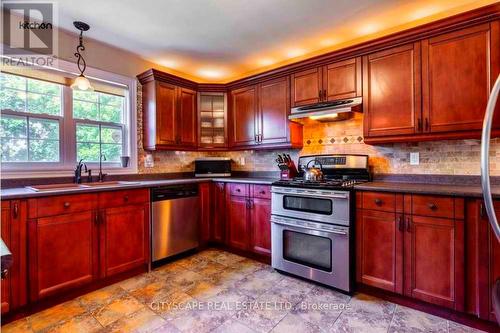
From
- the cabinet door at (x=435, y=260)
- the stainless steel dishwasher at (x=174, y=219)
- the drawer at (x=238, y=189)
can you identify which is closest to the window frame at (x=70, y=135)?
the stainless steel dishwasher at (x=174, y=219)

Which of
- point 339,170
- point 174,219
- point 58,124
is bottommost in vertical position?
point 174,219

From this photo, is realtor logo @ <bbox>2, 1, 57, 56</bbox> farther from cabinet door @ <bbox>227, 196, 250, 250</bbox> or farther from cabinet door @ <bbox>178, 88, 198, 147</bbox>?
cabinet door @ <bbox>227, 196, 250, 250</bbox>

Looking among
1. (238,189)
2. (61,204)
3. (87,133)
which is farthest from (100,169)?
(238,189)

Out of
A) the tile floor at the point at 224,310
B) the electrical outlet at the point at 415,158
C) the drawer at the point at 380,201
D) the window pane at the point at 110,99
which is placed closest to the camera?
the tile floor at the point at 224,310

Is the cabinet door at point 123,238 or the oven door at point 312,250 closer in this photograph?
the oven door at point 312,250

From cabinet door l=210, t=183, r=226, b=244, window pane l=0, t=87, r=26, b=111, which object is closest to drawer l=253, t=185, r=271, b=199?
cabinet door l=210, t=183, r=226, b=244

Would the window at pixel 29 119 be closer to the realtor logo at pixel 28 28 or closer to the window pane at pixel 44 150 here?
the window pane at pixel 44 150

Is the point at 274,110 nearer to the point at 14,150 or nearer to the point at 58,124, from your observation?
the point at 58,124

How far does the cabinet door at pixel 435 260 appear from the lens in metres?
1.78

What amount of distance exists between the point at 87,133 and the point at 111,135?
267 mm

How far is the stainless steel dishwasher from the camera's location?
2.73m

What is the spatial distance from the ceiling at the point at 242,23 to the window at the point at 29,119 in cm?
70

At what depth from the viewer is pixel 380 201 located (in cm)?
209

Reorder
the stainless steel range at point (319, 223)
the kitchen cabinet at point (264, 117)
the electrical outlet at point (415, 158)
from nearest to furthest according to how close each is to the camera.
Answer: the stainless steel range at point (319, 223), the electrical outlet at point (415, 158), the kitchen cabinet at point (264, 117)
